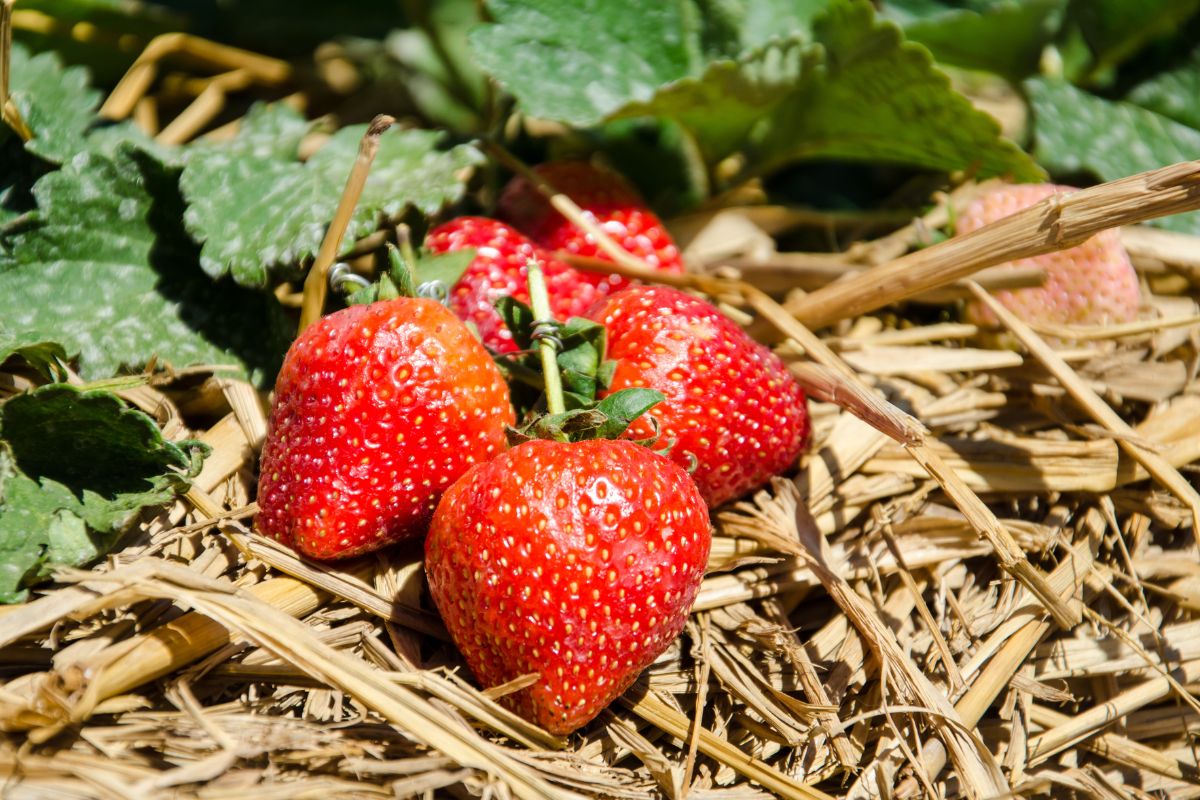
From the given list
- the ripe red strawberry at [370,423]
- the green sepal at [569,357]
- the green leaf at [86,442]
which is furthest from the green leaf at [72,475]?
the green sepal at [569,357]

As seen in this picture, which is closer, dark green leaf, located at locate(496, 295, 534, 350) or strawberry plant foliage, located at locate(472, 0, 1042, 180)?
dark green leaf, located at locate(496, 295, 534, 350)

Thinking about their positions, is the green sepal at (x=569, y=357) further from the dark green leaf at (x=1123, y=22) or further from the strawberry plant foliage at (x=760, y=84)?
the dark green leaf at (x=1123, y=22)

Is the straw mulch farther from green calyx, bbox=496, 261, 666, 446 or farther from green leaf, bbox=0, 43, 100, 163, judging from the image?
green leaf, bbox=0, 43, 100, 163

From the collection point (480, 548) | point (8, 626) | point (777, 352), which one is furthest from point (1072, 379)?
point (8, 626)

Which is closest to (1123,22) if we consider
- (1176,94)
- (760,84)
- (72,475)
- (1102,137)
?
(1176,94)

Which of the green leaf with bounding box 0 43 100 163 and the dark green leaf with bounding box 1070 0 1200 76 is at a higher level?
the green leaf with bounding box 0 43 100 163

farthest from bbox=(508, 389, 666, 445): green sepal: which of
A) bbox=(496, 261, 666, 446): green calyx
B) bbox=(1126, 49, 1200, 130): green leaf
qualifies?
bbox=(1126, 49, 1200, 130): green leaf

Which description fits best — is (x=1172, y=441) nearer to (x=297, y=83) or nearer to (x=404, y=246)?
(x=404, y=246)
